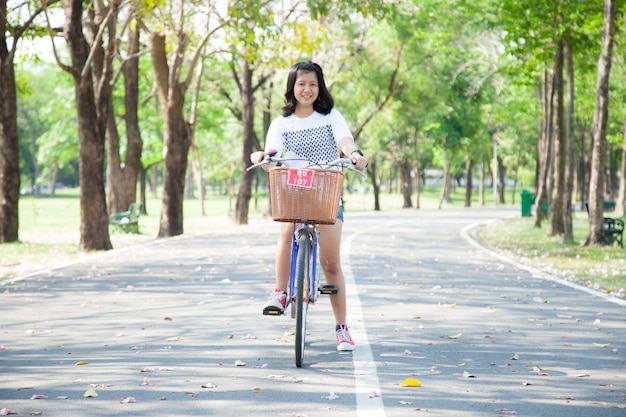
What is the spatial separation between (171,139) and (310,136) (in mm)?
17858

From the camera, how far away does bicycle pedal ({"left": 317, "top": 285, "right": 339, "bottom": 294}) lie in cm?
682

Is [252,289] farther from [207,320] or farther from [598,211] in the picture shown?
[598,211]

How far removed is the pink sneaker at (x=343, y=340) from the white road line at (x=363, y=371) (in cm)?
6

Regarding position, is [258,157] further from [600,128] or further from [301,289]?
[600,128]

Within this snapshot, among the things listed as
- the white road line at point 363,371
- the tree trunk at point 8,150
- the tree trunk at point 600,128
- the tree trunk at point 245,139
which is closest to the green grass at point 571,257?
the tree trunk at point 600,128

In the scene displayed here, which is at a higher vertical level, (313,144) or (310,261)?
(313,144)

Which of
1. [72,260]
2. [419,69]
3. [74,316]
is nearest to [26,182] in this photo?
[419,69]

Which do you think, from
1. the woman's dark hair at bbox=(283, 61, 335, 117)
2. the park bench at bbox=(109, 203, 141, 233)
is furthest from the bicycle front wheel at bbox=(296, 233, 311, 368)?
the park bench at bbox=(109, 203, 141, 233)

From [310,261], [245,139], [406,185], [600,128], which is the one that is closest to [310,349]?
[310,261]

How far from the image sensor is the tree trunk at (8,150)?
20.5 metres

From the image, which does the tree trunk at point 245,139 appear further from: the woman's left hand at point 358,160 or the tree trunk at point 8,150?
the woman's left hand at point 358,160

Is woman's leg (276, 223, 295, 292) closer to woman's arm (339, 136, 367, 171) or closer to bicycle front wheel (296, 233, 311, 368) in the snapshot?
bicycle front wheel (296, 233, 311, 368)

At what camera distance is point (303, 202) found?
6188mm

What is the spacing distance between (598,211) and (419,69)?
84.8 feet
